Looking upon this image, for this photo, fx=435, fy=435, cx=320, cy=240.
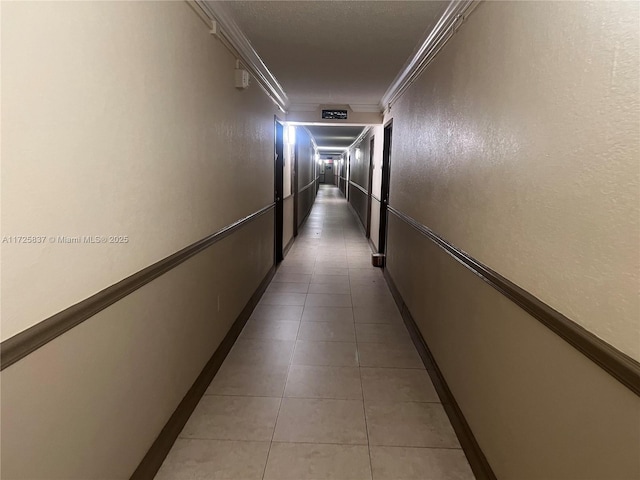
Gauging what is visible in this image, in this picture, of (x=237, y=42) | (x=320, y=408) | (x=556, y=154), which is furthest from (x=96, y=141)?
(x=237, y=42)

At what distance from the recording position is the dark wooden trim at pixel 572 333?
3.36ft

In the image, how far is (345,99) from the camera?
6.25 m

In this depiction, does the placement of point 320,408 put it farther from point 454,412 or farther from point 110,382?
point 110,382

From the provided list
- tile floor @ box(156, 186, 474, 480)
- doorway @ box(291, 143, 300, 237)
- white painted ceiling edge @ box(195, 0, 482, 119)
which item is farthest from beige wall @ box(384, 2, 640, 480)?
doorway @ box(291, 143, 300, 237)

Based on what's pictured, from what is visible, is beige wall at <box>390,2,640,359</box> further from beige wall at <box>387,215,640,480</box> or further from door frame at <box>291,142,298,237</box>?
door frame at <box>291,142,298,237</box>

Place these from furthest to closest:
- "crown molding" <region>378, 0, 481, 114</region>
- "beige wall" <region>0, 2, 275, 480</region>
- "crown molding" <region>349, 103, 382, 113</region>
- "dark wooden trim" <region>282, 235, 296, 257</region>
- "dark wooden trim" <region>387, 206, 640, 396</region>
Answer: "dark wooden trim" <region>282, 235, 296, 257</region> < "crown molding" <region>349, 103, 382, 113</region> < "crown molding" <region>378, 0, 481, 114</region> < "beige wall" <region>0, 2, 275, 480</region> < "dark wooden trim" <region>387, 206, 640, 396</region>

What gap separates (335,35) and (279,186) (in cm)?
333

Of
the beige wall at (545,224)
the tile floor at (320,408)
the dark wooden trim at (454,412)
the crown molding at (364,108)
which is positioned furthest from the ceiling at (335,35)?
the tile floor at (320,408)

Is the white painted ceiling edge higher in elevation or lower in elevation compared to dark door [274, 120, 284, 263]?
higher

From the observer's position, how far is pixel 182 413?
7.91 ft

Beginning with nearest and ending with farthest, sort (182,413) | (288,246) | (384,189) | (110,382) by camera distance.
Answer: (110,382) < (182,413) < (384,189) < (288,246)

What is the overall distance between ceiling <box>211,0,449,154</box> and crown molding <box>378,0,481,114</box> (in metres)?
0.05

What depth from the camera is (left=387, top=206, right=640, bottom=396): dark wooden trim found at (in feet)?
3.36

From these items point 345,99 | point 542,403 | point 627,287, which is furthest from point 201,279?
point 345,99
